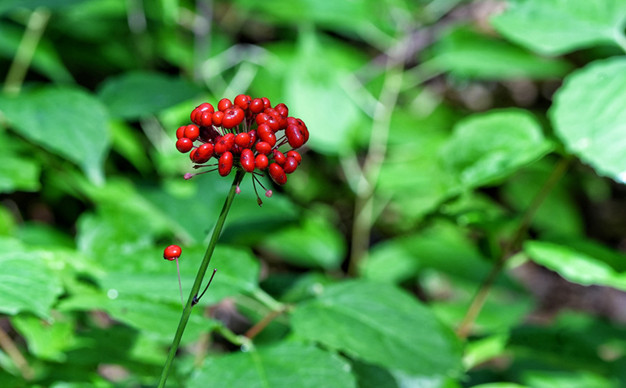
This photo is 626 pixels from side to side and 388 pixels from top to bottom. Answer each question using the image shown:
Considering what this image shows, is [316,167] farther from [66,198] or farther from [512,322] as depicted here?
[512,322]

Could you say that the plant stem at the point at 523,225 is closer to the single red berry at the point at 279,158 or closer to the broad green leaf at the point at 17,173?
the single red berry at the point at 279,158

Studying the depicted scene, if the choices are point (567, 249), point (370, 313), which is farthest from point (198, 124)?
point (567, 249)

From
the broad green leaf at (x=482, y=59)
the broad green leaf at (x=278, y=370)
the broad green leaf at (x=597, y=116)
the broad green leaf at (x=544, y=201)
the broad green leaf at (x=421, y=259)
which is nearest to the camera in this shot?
the broad green leaf at (x=278, y=370)

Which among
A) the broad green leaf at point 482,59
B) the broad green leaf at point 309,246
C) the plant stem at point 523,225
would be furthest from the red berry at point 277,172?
the broad green leaf at point 482,59

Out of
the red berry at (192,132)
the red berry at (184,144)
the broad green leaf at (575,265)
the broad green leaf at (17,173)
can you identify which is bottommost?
the red berry at (184,144)

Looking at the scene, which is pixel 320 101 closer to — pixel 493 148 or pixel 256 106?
pixel 493 148

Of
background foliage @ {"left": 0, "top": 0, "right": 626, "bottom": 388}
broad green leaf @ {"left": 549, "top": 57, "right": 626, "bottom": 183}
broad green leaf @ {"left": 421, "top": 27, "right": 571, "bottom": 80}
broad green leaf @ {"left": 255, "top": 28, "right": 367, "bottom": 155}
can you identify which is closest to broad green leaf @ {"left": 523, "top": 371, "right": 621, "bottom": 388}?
background foliage @ {"left": 0, "top": 0, "right": 626, "bottom": 388}

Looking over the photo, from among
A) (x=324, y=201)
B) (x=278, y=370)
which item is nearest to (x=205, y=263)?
(x=278, y=370)

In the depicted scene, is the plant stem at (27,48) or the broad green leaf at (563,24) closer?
the broad green leaf at (563,24)
